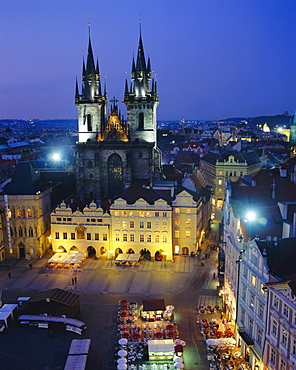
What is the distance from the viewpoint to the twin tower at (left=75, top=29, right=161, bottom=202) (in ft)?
289

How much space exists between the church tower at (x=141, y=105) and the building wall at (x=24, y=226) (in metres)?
28.3

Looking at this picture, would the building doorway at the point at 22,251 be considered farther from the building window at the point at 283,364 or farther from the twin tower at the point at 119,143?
the building window at the point at 283,364

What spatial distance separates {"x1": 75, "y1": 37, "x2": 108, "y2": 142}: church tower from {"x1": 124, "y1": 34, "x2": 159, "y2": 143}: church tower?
733cm

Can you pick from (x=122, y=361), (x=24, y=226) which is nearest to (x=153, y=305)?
(x=122, y=361)

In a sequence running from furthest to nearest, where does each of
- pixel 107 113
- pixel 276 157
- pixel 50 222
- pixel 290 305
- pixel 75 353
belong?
pixel 276 157, pixel 107 113, pixel 50 222, pixel 75 353, pixel 290 305

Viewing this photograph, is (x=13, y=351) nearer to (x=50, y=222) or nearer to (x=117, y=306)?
(x=117, y=306)

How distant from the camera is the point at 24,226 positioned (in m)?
73.7

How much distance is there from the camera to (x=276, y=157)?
13500cm

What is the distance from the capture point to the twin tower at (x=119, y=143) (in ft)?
289

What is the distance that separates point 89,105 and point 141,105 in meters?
12.8

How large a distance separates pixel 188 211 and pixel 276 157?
2936 inches

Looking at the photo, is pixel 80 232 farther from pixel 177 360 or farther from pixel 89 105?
pixel 177 360

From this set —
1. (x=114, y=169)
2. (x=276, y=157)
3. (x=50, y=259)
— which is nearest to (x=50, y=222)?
(x=50, y=259)

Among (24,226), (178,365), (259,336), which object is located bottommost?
(178,365)
